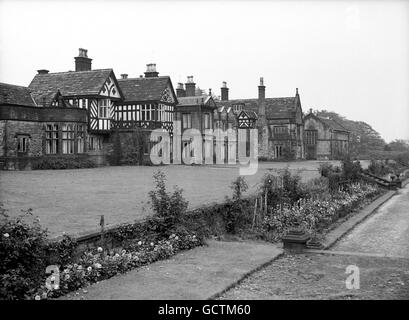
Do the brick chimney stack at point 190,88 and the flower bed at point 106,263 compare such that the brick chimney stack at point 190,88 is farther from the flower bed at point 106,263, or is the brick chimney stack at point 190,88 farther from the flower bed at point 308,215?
the flower bed at point 106,263

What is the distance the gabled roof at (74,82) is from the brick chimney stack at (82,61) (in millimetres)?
2224

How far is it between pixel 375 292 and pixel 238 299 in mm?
2118

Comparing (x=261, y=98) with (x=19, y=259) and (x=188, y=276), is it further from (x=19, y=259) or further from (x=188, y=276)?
(x=19, y=259)

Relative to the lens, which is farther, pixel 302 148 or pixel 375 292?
pixel 302 148

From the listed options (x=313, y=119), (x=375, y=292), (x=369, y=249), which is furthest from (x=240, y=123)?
(x=375, y=292)

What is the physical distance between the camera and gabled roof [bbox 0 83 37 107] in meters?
27.6

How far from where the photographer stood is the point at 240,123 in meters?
52.3

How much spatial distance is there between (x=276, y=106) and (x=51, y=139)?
32940 millimetres

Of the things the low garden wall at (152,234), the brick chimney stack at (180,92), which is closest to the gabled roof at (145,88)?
the brick chimney stack at (180,92)

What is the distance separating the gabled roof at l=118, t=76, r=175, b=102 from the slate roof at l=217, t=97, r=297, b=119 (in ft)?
60.3

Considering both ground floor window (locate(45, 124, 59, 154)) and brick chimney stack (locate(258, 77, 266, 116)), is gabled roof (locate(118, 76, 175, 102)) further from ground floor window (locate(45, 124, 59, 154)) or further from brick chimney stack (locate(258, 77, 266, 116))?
brick chimney stack (locate(258, 77, 266, 116))

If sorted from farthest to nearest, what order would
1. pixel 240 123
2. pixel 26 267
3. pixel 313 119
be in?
1. pixel 313 119
2. pixel 240 123
3. pixel 26 267

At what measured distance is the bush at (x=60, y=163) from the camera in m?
28.7
